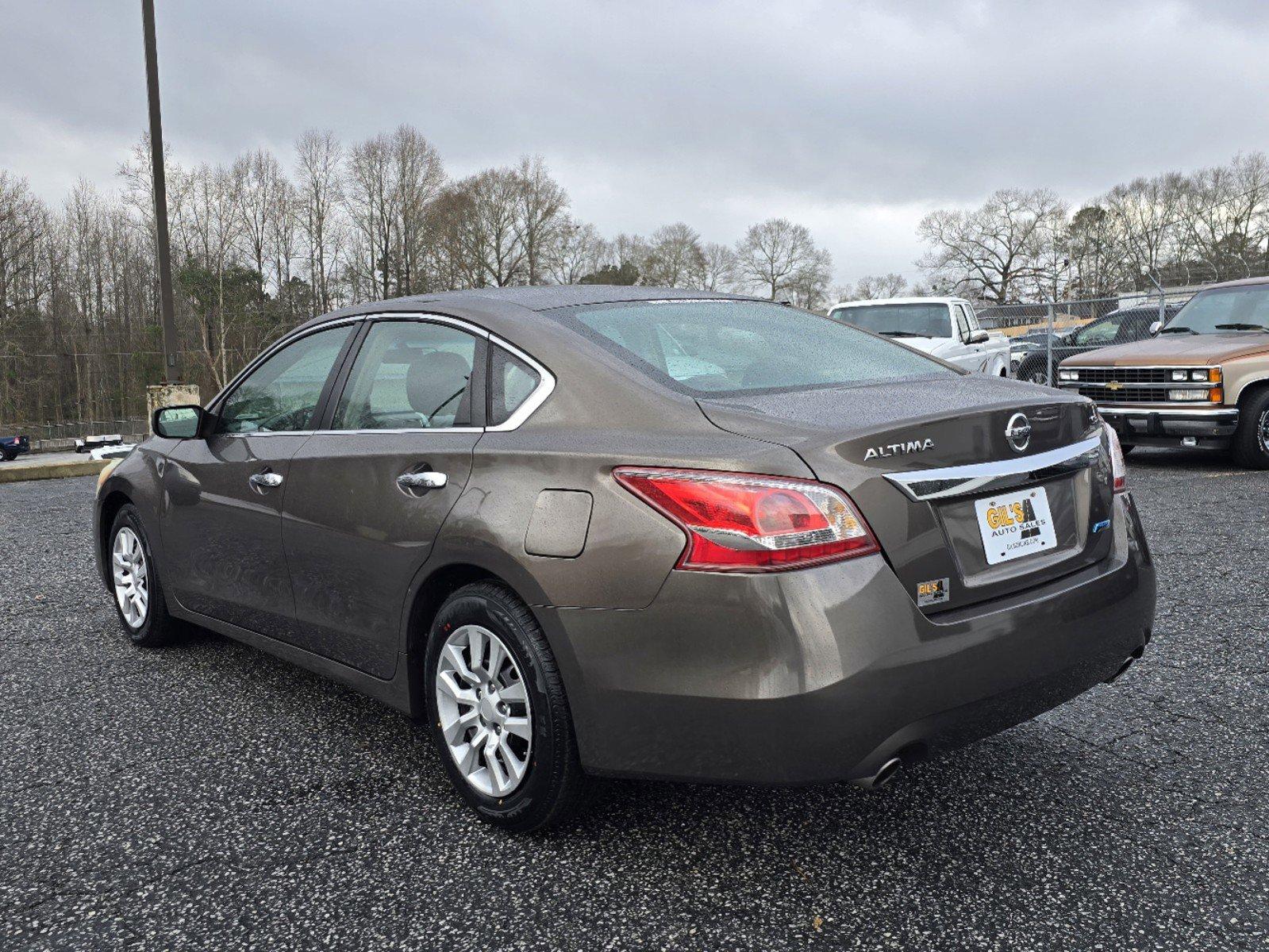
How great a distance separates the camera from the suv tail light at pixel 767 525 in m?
2.14

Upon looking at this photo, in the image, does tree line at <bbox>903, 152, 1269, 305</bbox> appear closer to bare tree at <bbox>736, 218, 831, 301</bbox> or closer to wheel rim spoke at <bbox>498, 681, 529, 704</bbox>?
bare tree at <bbox>736, 218, 831, 301</bbox>

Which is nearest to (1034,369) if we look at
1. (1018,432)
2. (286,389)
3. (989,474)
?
(286,389)

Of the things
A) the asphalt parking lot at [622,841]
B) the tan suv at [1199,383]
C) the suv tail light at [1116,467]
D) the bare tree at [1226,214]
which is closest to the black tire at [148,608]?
the asphalt parking lot at [622,841]

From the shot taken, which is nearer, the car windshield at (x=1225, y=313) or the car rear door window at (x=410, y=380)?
the car rear door window at (x=410, y=380)

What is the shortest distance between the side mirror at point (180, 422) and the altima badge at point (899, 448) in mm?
2844

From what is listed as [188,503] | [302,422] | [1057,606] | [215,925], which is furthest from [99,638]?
[1057,606]

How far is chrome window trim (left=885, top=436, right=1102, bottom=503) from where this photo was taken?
7.39ft

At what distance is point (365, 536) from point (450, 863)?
0.97 m

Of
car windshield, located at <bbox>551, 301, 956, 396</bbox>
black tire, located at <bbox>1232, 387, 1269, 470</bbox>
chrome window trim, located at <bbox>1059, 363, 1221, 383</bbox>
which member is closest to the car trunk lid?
car windshield, located at <bbox>551, 301, 956, 396</bbox>

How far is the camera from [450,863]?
2.58 m

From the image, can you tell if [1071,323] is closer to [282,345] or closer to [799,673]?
[282,345]

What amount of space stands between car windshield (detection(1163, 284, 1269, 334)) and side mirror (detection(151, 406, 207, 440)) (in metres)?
10.2

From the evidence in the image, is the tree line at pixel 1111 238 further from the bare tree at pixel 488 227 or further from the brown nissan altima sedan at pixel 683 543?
the brown nissan altima sedan at pixel 683 543

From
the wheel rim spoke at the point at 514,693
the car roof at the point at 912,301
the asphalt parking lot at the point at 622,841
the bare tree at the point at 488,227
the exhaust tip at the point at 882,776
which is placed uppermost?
the bare tree at the point at 488,227
